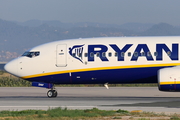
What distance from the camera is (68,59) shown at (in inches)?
1448

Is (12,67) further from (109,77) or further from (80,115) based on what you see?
(80,115)

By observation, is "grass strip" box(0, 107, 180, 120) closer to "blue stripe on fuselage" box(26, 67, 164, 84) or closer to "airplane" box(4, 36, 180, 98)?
"airplane" box(4, 36, 180, 98)

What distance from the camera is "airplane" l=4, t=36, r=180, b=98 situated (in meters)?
35.3

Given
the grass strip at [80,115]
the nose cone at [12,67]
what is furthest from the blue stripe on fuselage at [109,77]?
the grass strip at [80,115]

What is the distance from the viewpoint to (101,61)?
36.1 meters

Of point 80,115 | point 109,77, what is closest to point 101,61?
point 109,77

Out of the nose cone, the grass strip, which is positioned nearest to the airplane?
the nose cone

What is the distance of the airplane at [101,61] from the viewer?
35312 mm

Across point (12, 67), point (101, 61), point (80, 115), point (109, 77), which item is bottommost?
point (80, 115)

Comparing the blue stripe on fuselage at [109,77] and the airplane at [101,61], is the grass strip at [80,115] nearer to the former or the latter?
the airplane at [101,61]

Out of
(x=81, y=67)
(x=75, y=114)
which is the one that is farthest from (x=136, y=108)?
(x=81, y=67)

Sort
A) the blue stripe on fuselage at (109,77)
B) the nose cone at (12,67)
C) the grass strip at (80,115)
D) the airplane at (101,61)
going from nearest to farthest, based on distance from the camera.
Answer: the grass strip at (80,115), the airplane at (101,61), the blue stripe on fuselage at (109,77), the nose cone at (12,67)

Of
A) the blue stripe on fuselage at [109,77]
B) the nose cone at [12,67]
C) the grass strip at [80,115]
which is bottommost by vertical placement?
the grass strip at [80,115]

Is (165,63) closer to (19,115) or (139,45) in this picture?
(139,45)
